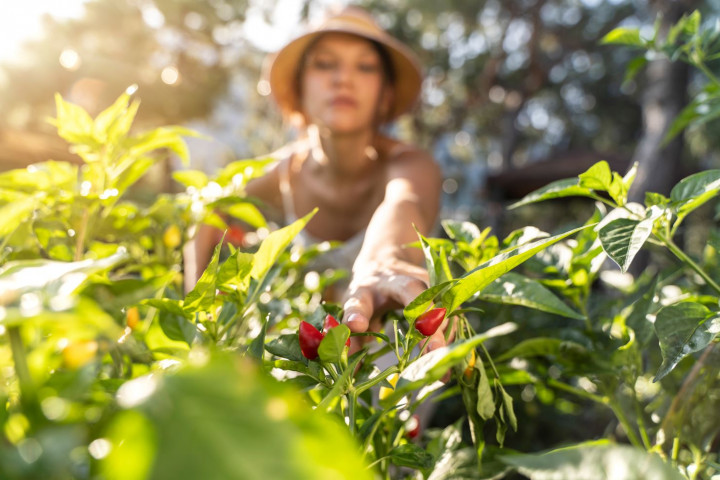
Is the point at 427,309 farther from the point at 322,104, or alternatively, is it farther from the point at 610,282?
the point at 322,104

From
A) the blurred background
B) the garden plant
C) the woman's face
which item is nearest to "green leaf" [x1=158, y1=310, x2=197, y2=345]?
the garden plant

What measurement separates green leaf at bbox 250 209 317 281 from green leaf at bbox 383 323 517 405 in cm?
15

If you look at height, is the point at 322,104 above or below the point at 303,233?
above

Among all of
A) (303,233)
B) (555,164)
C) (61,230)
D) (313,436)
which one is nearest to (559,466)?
(313,436)

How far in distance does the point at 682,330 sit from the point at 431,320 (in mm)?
211

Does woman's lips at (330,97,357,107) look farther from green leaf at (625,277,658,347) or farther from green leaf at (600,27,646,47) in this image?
green leaf at (625,277,658,347)

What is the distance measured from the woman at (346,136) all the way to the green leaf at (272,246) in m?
0.58

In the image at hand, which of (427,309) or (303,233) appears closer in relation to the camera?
(427,309)

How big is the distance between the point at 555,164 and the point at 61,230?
7.97m

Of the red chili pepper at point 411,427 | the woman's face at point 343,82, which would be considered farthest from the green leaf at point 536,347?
the woman's face at point 343,82

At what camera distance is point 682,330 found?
43 centimetres

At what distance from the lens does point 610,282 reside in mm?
778

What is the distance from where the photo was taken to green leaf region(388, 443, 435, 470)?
415mm

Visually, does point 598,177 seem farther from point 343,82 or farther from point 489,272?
point 343,82
